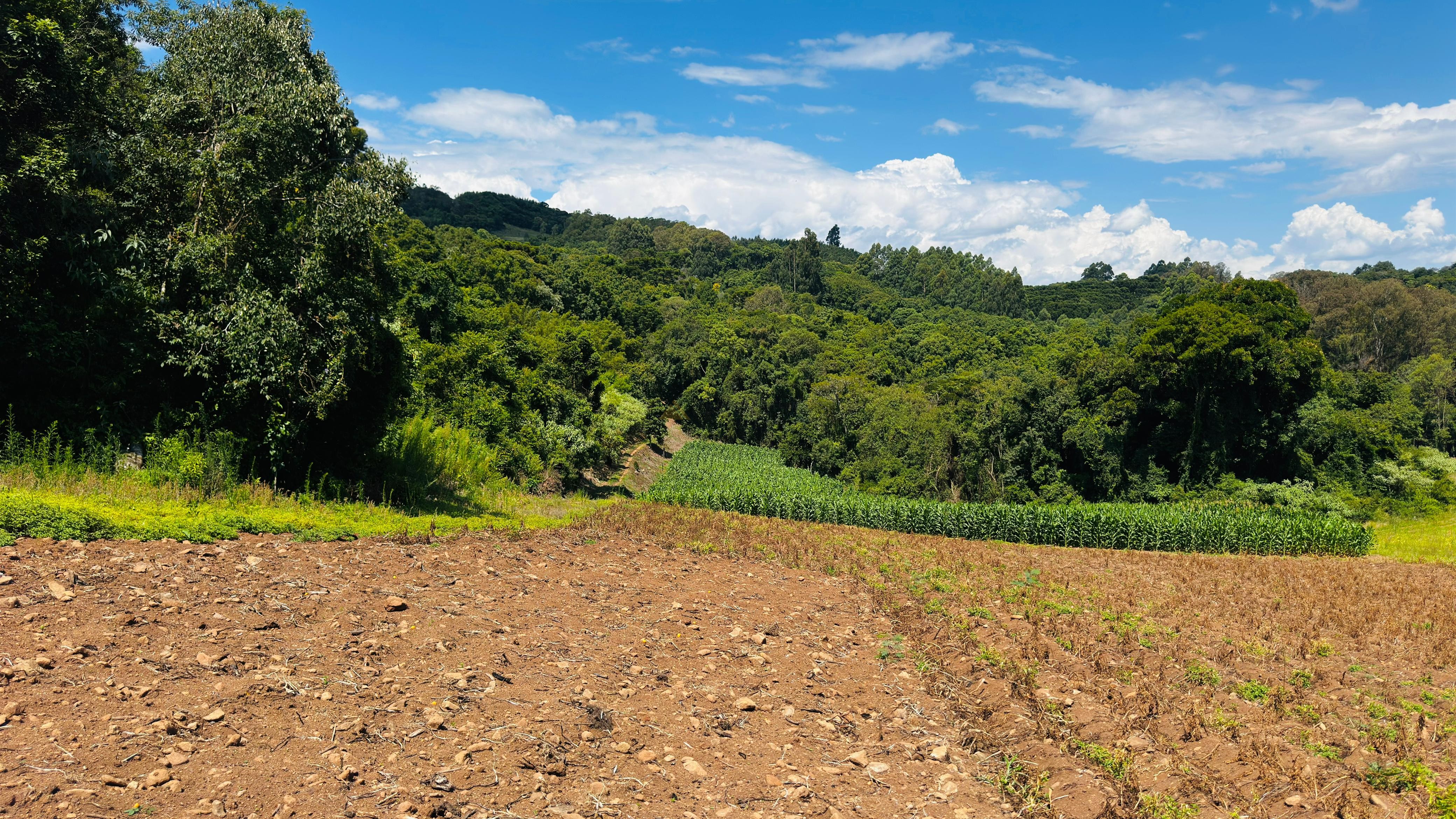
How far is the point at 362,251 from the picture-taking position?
12898mm

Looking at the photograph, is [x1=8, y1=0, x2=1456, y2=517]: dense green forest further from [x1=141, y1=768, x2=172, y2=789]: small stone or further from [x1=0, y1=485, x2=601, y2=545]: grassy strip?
[x1=141, y1=768, x2=172, y2=789]: small stone

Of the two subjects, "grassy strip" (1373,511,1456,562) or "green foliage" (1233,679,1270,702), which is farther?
"grassy strip" (1373,511,1456,562)

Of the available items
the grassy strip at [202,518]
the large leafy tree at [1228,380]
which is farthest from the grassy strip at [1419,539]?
the grassy strip at [202,518]

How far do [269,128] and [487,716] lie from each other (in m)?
10.8

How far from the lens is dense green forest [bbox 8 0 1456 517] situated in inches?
421

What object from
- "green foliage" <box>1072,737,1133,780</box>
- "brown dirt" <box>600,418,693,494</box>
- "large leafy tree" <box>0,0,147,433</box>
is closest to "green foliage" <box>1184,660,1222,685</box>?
"green foliage" <box>1072,737,1133,780</box>

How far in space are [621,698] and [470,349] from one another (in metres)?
19.8

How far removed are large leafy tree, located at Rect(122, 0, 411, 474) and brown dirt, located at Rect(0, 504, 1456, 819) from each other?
12.1 feet

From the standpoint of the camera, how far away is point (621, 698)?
6.24m

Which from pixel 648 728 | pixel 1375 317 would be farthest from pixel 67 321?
pixel 1375 317

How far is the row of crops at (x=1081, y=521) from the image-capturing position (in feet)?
74.8

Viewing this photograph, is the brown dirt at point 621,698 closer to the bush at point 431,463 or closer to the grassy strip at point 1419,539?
the bush at point 431,463

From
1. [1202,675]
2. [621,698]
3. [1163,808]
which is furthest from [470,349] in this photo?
[1163,808]

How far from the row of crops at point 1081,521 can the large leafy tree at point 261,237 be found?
15001 mm
